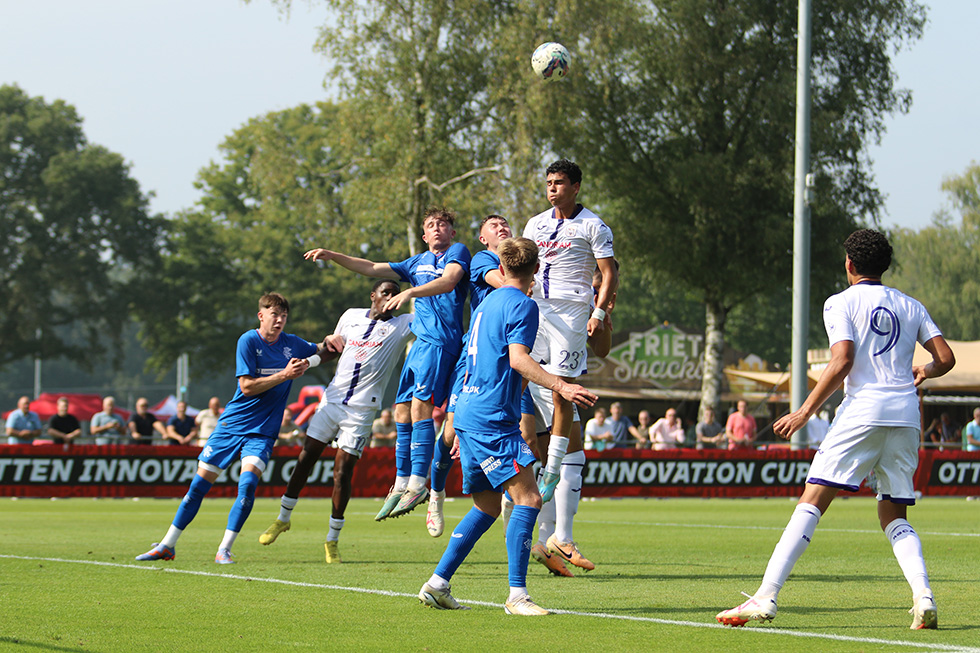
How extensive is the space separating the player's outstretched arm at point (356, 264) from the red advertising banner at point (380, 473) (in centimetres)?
1164

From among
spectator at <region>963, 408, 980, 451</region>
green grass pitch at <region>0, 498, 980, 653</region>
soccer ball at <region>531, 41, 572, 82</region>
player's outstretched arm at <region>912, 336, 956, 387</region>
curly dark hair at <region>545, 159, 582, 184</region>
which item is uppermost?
soccer ball at <region>531, 41, 572, 82</region>

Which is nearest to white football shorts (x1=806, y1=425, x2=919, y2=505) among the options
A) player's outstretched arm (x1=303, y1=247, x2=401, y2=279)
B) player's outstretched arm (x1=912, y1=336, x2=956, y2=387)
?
player's outstretched arm (x1=912, y1=336, x2=956, y2=387)

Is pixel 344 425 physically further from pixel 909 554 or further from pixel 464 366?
pixel 909 554

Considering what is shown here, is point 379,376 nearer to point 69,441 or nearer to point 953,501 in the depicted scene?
point 69,441

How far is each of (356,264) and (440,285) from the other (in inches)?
35.1

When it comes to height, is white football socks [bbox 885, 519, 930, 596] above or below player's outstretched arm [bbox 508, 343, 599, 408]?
below

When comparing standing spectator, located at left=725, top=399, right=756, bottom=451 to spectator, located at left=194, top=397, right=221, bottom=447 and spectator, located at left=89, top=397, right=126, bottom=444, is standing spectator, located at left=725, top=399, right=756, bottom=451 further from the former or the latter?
spectator, located at left=89, top=397, right=126, bottom=444

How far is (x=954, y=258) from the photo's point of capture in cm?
6950

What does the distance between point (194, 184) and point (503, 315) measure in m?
57.1

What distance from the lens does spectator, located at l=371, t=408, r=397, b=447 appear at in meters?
25.0

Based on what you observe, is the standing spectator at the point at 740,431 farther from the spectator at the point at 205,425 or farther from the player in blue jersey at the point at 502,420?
the player in blue jersey at the point at 502,420

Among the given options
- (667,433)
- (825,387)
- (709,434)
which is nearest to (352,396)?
(825,387)

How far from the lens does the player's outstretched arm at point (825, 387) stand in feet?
20.0

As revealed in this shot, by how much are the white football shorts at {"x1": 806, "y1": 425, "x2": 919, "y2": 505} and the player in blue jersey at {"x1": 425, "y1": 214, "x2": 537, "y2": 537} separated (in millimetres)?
2799
